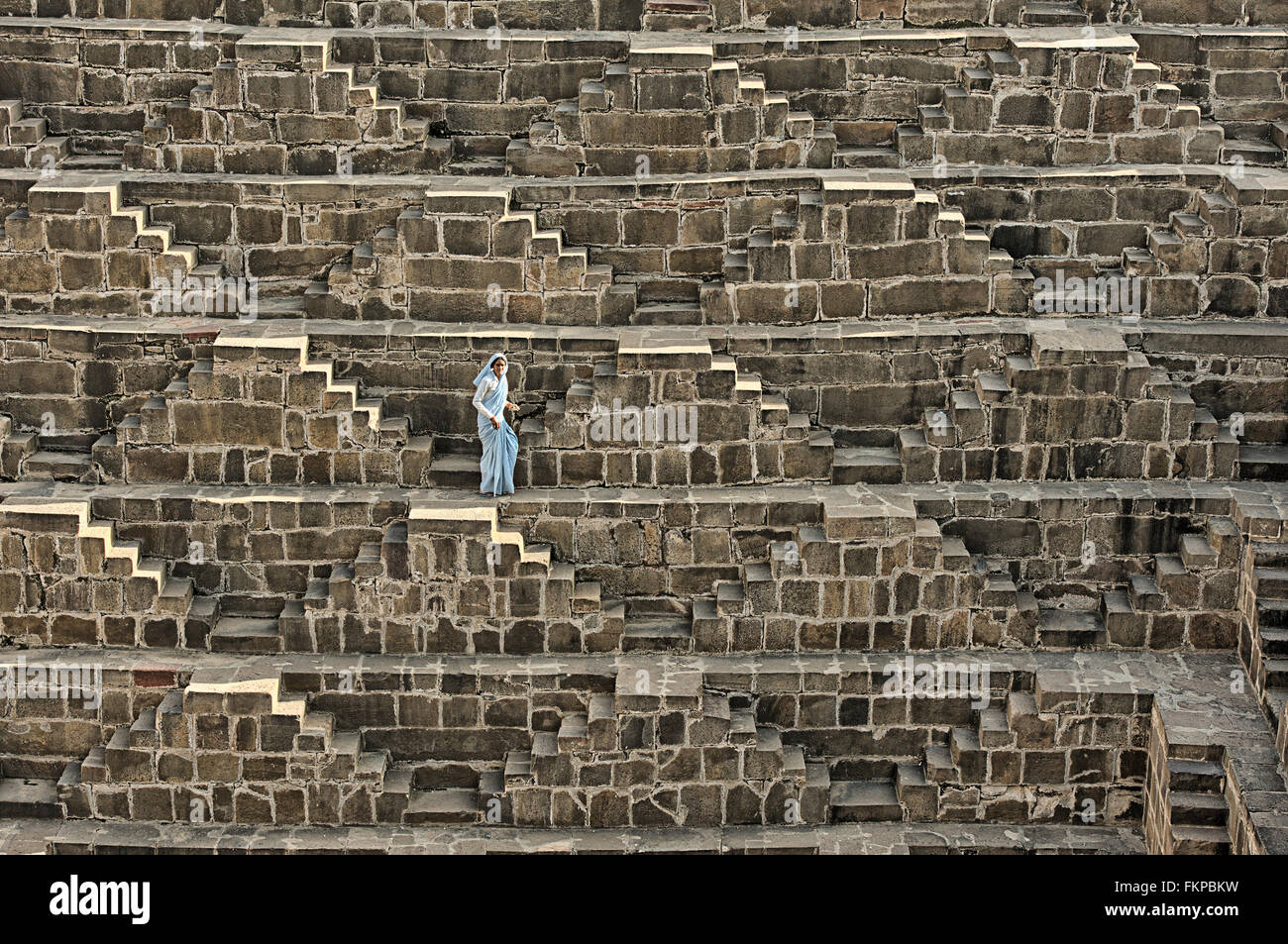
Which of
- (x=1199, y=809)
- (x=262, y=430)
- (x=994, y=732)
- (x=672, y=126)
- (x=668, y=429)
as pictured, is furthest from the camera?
(x=672, y=126)

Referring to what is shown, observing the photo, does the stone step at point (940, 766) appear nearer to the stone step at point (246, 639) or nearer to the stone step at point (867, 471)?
the stone step at point (867, 471)

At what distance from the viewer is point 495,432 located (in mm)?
25656

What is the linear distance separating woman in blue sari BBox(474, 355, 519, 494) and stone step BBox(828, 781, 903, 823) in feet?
17.6

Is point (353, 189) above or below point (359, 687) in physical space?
above

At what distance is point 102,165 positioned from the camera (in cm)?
2794

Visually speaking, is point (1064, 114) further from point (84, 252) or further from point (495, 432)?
point (84, 252)

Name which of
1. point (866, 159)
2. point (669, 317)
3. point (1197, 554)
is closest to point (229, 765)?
point (669, 317)

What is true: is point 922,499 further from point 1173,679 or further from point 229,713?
point 229,713

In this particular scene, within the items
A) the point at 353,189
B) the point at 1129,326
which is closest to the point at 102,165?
the point at 353,189

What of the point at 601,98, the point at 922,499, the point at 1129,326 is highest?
the point at 601,98

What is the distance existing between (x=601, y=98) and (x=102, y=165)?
21.6 feet

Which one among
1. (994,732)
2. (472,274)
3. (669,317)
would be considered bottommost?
(994,732)

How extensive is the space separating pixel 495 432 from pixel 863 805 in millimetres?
6213

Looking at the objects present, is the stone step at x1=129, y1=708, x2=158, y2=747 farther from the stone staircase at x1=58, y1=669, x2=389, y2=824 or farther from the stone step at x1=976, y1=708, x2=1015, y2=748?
the stone step at x1=976, y1=708, x2=1015, y2=748
